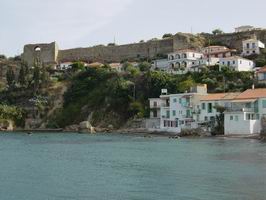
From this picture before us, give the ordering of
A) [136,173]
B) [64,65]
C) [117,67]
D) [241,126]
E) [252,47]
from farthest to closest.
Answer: [64,65]
[117,67]
[252,47]
[241,126]
[136,173]

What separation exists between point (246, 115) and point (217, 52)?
95.3 feet

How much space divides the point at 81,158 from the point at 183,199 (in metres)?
17.1

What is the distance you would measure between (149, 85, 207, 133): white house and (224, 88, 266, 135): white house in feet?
21.0

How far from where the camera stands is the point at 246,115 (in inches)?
2172

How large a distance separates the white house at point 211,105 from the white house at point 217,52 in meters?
21.0

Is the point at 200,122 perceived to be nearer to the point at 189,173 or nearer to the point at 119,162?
the point at 119,162

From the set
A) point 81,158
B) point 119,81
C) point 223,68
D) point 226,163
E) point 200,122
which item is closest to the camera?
point 226,163

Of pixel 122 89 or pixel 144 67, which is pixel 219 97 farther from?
pixel 144 67

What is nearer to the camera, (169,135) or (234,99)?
(234,99)

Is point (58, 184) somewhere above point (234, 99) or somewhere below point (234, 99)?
below

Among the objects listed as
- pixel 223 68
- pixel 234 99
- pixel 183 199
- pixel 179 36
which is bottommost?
pixel 183 199

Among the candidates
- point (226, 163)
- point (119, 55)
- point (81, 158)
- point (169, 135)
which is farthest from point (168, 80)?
point (226, 163)

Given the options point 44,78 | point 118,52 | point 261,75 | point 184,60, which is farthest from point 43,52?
point 261,75

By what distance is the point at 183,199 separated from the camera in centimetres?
2233
